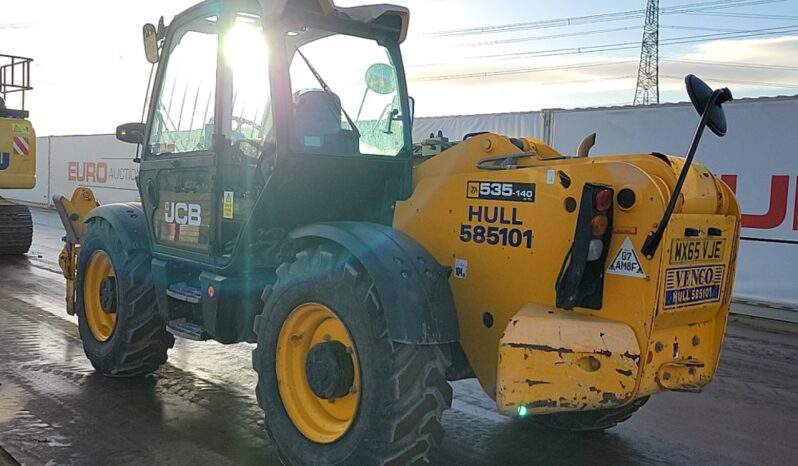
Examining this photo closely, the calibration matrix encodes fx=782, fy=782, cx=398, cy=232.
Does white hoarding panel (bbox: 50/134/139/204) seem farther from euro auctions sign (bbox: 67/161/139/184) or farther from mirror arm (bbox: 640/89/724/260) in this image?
mirror arm (bbox: 640/89/724/260)

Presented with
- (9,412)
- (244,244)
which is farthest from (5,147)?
(244,244)

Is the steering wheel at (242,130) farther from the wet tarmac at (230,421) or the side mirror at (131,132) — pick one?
the wet tarmac at (230,421)

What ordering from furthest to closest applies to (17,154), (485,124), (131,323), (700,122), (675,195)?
(485,124), (17,154), (131,323), (700,122), (675,195)

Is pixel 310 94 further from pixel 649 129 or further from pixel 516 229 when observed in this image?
pixel 649 129

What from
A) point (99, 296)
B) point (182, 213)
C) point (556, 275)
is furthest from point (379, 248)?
point (99, 296)

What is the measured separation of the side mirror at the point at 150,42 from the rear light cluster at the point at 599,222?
3538mm

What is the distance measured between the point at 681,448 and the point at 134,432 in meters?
3.38

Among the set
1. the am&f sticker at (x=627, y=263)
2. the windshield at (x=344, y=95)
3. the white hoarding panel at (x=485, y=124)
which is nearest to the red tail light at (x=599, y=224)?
the am&f sticker at (x=627, y=263)

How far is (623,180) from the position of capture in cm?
361

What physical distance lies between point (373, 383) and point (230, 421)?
68.8 inches

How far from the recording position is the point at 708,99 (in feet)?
11.6

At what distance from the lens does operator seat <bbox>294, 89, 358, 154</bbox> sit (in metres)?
4.55

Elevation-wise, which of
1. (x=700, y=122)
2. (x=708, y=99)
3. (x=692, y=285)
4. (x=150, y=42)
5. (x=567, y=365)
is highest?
(x=150, y=42)

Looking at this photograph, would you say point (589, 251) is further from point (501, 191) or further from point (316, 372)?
point (316, 372)
